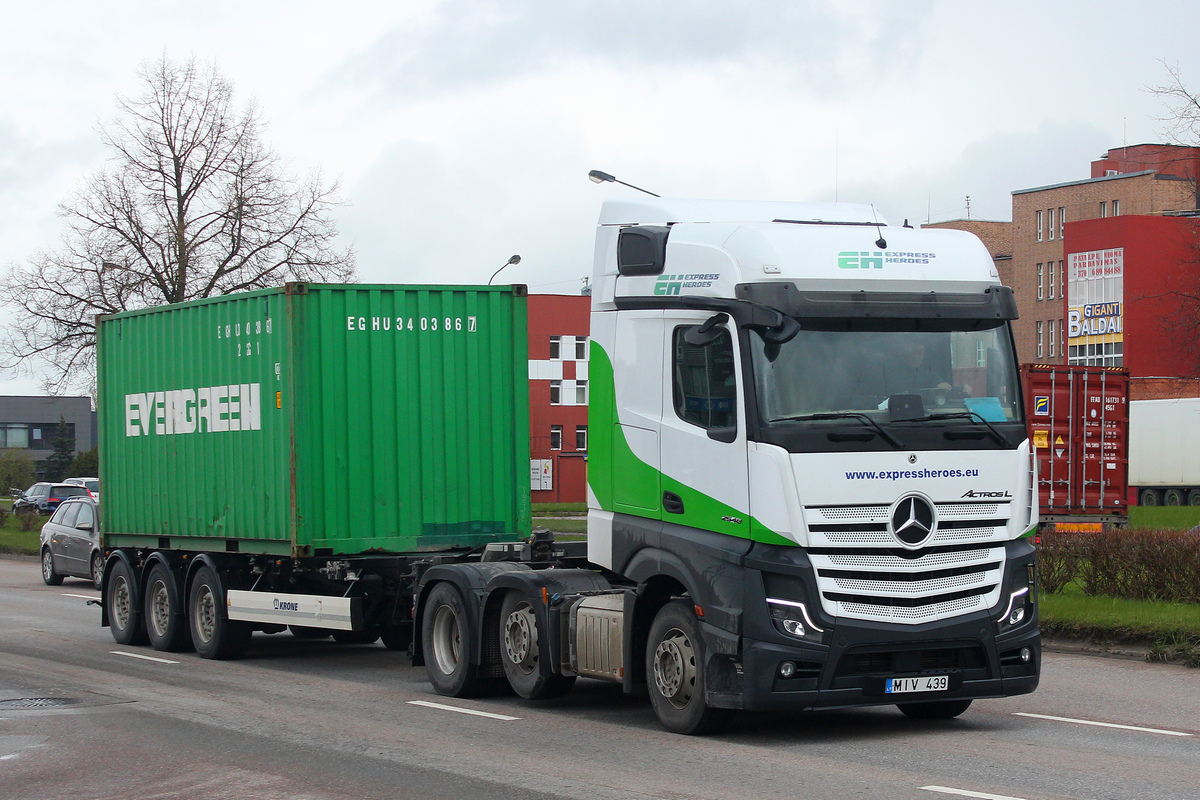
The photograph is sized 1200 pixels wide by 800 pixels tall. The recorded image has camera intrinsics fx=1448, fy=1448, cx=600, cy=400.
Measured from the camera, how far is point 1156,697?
11.4m

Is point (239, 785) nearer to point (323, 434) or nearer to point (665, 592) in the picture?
point (665, 592)

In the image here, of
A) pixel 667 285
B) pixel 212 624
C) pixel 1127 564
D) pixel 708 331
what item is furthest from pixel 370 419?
pixel 1127 564

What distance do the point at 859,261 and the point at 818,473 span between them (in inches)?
→ 57.1

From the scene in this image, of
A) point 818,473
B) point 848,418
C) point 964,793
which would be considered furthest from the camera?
point 848,418

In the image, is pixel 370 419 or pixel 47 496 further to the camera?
pixel 47 496

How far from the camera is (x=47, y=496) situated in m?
54.9

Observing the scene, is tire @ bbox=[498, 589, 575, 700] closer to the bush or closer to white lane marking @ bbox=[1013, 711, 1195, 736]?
white lane marking @ bbox=[1013, 711, 1195, 736]

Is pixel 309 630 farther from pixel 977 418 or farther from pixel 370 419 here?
pixel 977 418

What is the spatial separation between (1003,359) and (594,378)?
289 centimetres

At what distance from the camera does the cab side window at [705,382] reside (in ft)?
30.0

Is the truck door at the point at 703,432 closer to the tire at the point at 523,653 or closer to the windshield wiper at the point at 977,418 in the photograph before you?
the windshield wiper at the point at 977,418

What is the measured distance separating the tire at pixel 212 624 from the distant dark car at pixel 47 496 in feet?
123

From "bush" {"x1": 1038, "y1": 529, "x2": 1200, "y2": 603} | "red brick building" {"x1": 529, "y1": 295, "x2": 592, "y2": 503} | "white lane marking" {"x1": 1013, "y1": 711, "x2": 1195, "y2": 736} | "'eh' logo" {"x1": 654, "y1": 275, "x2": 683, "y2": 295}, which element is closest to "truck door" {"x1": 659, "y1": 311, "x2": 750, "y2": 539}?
"'eh' logo" {"x1": 654, "y1": 275, "x2": 683, "y2": 295}

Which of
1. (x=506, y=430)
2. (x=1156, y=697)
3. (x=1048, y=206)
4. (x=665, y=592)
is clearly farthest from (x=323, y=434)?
(x=1048, y=206)
